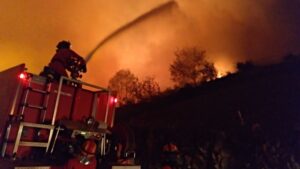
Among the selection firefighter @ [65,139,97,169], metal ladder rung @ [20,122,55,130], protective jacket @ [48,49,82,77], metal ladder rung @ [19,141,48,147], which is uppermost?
protective jacket @ [48,49,82,77]

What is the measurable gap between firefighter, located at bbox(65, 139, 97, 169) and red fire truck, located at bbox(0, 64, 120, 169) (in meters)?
0.10

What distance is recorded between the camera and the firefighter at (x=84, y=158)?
424 centimetres

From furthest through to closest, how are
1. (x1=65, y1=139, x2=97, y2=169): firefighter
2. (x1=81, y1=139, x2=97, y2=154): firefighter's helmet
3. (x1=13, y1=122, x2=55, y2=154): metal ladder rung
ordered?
(x1=81, y1=139, x2=97, y2=154): firefighter's helmet
(x1=65, y1=139, x2=97, y2=169): firefighter
(x1=13, y1=122, x2=55, y2=154): metal ladder rung

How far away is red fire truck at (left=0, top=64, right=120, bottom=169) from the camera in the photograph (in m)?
4.26

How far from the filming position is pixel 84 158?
4.32 m

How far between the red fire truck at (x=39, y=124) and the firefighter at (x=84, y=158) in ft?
0.32

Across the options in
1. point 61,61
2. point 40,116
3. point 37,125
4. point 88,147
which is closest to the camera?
point 37,125

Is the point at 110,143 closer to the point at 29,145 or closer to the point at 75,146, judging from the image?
the point at 75,146

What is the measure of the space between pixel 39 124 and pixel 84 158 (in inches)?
34.2

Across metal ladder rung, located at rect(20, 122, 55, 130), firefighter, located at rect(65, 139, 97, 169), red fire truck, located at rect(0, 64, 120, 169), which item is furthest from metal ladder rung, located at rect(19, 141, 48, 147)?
firefighter, located at rect(65, 139, 97, 169)

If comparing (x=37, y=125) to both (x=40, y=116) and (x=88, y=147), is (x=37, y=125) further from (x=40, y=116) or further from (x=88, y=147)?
(x=88, y=147)

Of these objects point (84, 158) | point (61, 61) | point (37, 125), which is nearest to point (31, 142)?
point (37, 125)

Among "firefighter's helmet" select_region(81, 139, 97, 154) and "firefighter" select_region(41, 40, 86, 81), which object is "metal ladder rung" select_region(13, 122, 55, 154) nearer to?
"firefighter's helmet" select_region(81, 139, 97, 154)

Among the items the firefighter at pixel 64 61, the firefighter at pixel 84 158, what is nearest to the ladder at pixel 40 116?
the firefighter at pixel 84 158
